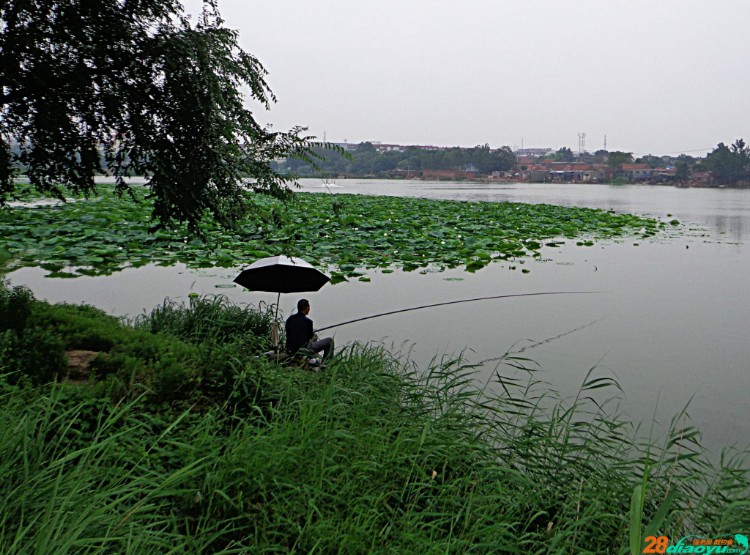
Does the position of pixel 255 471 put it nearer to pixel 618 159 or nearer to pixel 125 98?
pixel 125 98

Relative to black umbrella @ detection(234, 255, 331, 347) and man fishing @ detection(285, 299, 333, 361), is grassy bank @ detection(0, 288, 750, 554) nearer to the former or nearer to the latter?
man fishing @ detection(285, 299, 333, 361)

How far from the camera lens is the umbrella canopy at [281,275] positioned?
5.72 metres

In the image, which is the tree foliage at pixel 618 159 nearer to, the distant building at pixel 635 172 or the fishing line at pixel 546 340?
the distant building at pixel 635 172

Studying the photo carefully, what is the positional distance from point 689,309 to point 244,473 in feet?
29.2

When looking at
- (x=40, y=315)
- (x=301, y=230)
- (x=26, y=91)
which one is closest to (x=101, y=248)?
(x=301, y=230)

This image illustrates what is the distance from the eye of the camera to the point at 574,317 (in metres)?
8.84

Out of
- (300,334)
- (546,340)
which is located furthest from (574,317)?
(300,334)

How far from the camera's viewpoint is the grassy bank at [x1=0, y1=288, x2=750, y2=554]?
234 cm

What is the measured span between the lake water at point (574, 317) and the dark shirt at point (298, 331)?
1.84 meters

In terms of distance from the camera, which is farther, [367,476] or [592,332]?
[592,332]

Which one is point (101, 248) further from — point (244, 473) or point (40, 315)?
point (244, 473)

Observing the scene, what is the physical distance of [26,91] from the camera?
5.38 m

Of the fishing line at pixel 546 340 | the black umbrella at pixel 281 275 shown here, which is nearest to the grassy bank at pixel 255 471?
the black umbrella at pixel 281 275

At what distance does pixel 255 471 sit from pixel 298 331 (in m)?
2.38
